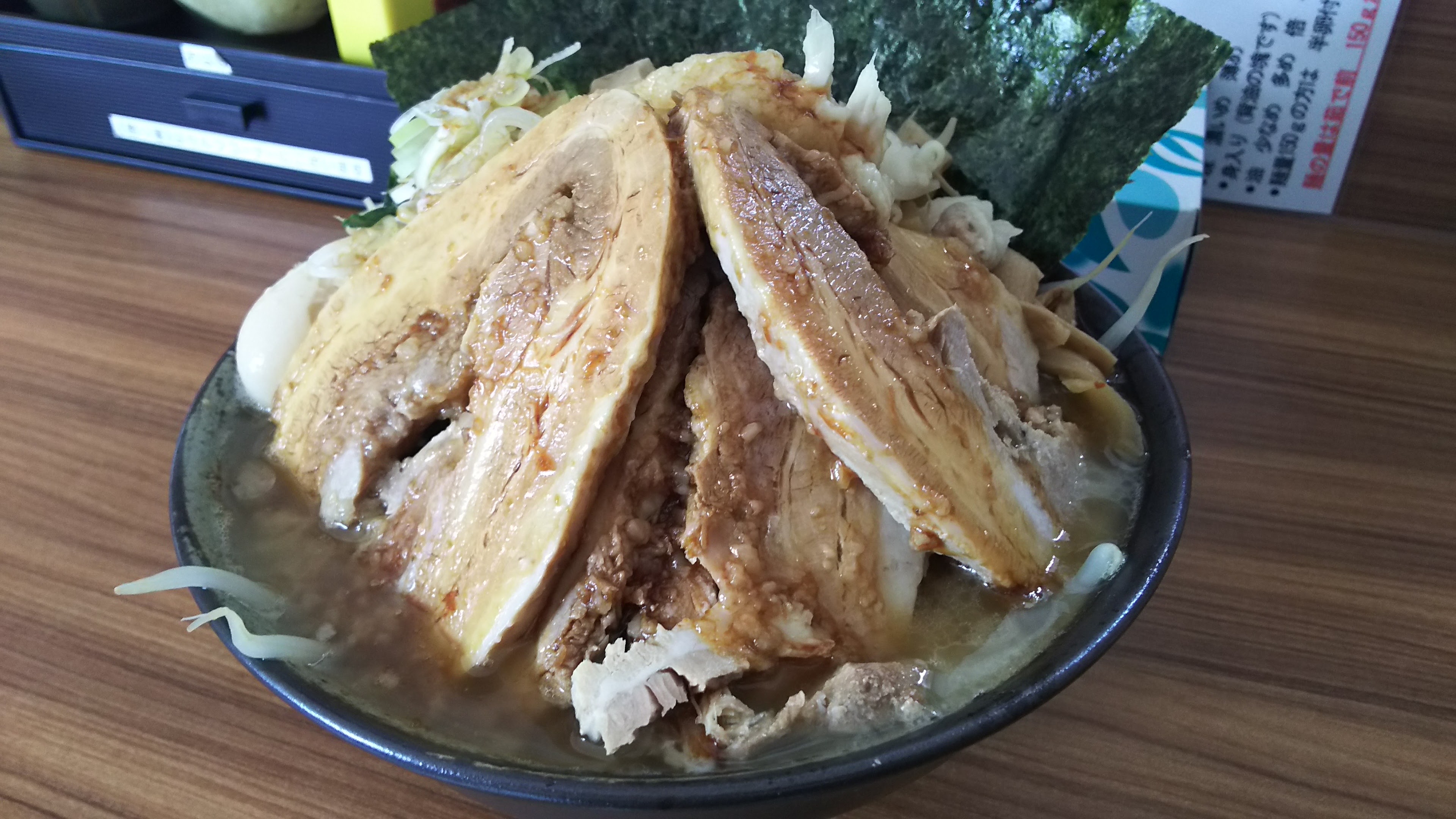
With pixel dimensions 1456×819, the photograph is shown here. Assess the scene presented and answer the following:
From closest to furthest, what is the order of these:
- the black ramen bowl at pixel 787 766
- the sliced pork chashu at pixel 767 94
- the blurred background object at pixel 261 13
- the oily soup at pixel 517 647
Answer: the black ramen bowl at pixel 787 766 < the oily soup at pixel 517 647 < the sliced pork chashu at pixel 767 94 < the blurred background object at pixel 261 13

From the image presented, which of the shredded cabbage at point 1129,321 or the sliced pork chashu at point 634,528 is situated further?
the shredded cabbage at point 1129,321

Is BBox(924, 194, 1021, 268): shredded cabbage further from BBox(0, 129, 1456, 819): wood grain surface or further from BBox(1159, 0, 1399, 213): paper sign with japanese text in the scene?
BBox(1159, 0, 1399, 213): paper sign with japanese text

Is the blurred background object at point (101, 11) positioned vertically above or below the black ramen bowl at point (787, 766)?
above

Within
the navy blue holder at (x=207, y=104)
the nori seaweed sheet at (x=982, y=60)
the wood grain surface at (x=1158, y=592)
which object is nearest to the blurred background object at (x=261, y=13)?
the navy blue holder at (x=207, y=104)

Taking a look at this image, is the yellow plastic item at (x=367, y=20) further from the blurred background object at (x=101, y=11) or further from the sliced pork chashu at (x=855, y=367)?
the sliced pork chashu at (x=855, y=367)

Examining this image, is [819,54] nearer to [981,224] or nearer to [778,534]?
[981,224]

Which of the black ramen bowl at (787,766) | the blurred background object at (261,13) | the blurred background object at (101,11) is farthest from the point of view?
the blurred background object at (101,11)
